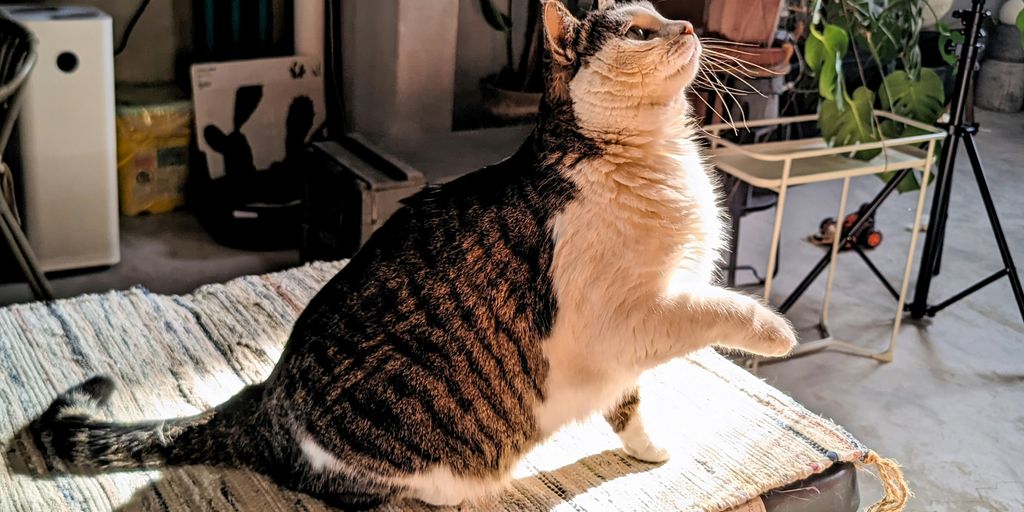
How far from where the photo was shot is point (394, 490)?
4.46 feet

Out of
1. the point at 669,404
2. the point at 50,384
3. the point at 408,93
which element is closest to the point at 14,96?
the point at 50,384

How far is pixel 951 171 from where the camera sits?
278cm

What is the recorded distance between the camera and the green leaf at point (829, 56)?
2.33 m

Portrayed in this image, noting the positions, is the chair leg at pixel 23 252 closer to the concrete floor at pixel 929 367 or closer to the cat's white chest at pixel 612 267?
the cat's white chest at pixel 612 267

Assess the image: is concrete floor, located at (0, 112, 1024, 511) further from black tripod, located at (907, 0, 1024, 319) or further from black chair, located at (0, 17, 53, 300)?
black chair, located at (0, 17, 53, 300)

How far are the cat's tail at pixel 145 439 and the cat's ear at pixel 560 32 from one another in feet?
2.17

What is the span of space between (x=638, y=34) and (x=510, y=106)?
201cm

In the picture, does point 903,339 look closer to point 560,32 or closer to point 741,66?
point 741,66

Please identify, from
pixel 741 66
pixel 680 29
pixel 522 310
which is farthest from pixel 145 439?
pixel 741 66

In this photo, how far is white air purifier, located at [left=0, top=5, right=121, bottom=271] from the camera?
2637 mm

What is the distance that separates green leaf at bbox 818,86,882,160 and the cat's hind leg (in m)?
1.24

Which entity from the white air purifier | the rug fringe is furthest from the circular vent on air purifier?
the rug fringe

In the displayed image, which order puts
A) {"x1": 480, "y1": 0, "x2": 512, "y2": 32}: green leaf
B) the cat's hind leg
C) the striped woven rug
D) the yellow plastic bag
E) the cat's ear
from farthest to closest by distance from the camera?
{"x1": 480, "y1": 0, "x2": 512, "y2": 32}: green leaf, the yellow plastic bag, the cat's hind leg, the striped woven rug, the cat's ear

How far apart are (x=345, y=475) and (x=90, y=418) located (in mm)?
408
